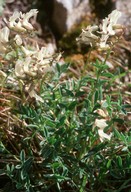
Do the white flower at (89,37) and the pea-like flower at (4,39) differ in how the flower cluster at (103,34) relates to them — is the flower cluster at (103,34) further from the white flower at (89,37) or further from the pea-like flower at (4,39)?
the pea-like flower at (4,39)

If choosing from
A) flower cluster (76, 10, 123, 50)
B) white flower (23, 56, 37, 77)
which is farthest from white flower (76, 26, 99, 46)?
white flower (23, 56, 37, 77)

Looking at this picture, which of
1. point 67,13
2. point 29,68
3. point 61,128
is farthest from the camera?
point 67,13

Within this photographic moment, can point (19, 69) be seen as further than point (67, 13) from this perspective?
No

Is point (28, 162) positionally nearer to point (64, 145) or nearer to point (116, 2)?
point (64, 145)

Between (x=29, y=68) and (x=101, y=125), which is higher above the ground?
(x=29, y=68)

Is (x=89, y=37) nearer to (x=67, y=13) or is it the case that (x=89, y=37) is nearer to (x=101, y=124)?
(x=101, y=124)

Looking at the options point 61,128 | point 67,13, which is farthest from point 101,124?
point 67,13

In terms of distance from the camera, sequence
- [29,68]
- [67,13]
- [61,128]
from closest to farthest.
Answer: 1. [29,68]
2. [61,128]
3. [67,13]

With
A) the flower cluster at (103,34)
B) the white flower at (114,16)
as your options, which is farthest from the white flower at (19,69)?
the white flower at (114,16)

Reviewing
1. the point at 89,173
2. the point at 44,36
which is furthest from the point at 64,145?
the point at 44,36
